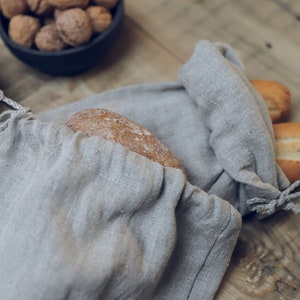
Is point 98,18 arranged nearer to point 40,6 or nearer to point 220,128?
point 40,6

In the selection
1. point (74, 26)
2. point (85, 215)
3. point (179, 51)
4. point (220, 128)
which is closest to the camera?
point (85, 215)

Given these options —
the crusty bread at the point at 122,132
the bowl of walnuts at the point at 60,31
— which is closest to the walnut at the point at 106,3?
the bowl of walnuts at the point at 60,31

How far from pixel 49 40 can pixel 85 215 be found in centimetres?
41

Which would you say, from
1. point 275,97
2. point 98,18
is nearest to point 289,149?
point 275,97

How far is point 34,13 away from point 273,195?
1.72 ft

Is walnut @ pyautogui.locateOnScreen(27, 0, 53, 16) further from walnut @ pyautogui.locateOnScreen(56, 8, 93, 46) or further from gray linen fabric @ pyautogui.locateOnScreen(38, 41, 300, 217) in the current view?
gray linen fabric @ pyautogui.locateOnScreen(38, 41, 300, 217)

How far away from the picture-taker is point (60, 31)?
2.85ft

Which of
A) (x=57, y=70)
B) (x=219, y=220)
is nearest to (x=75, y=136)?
(x=219, y=220)

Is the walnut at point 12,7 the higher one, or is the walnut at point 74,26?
the walnut at point 12,7

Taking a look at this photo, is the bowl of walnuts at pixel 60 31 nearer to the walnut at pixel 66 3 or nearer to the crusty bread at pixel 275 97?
the walnut at pixel 66 3

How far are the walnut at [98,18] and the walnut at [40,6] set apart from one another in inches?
2.7

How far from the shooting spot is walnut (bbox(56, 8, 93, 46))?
33.6 inches

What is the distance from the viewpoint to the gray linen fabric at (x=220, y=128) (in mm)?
721

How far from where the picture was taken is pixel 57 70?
3.00 ft
